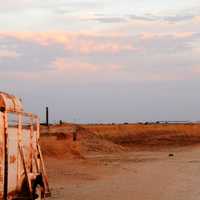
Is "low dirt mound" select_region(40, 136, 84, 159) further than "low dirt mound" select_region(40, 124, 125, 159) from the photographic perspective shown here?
No

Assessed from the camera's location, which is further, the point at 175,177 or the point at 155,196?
the point at 175,177

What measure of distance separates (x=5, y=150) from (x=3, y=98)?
112 cm

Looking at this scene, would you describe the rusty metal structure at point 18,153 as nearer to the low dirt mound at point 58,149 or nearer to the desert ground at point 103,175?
the desert ground at point 103,175

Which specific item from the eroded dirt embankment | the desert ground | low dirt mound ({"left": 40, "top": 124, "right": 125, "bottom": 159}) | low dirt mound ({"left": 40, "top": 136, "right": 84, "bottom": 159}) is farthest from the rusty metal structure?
the eroded dirt embankment

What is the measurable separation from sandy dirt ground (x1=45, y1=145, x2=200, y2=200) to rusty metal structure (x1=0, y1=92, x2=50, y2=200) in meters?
3.99

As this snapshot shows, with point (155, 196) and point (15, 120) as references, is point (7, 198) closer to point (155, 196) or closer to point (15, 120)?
point (15, 120)

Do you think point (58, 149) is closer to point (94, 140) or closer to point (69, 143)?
point (69, 143)

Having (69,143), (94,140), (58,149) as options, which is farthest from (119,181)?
(94,140)

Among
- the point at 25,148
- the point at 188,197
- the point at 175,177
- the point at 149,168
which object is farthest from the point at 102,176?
the point at 25,148

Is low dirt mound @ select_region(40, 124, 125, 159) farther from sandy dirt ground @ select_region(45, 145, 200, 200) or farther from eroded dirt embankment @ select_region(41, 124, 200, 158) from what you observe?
sandy dirt ground @ select_region(45, 145, 200, 200)

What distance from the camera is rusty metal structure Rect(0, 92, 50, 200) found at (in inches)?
481

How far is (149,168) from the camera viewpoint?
35.1 m

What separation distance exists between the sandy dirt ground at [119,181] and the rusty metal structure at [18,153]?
13.1ft

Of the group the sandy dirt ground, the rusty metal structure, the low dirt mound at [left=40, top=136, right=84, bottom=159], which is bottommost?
the sandy dirt ground
